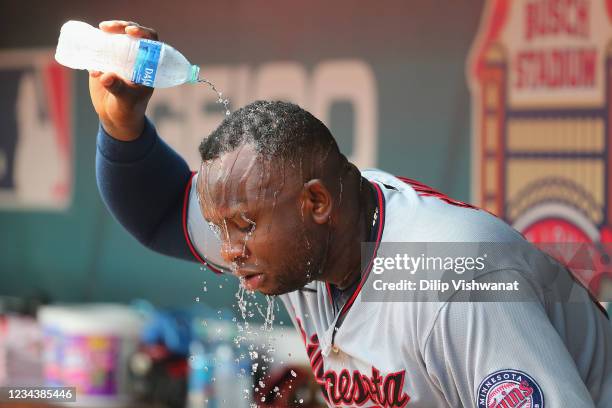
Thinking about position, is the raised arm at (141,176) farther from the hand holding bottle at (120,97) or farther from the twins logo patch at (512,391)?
the twins logo patch at (512,391)

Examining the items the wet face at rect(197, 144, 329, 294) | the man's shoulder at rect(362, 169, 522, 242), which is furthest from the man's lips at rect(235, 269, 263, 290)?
the man's shoulder at rect(362, 169, 522, 242)

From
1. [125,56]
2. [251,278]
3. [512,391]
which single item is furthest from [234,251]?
[512,391]

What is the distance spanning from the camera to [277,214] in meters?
2.13

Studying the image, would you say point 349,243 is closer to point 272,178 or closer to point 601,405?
point 272,178

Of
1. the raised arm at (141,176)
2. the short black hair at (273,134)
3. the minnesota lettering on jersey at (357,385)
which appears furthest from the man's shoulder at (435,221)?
the raised arm at (141,176)

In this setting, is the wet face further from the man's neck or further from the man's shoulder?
the man's shoulder

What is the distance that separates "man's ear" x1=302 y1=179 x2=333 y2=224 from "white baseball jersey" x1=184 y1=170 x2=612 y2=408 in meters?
0.16

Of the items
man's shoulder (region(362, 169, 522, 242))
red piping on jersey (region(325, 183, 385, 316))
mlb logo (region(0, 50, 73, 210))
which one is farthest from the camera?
mlb logo (region(0, 50, 73, 210))

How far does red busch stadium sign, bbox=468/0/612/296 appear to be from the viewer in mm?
4422

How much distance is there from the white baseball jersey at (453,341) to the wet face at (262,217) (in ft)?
0.63

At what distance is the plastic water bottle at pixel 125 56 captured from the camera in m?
2.34

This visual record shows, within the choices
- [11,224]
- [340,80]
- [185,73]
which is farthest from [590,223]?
[11,224]

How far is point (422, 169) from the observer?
5148 mm

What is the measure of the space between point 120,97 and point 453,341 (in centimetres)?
103
